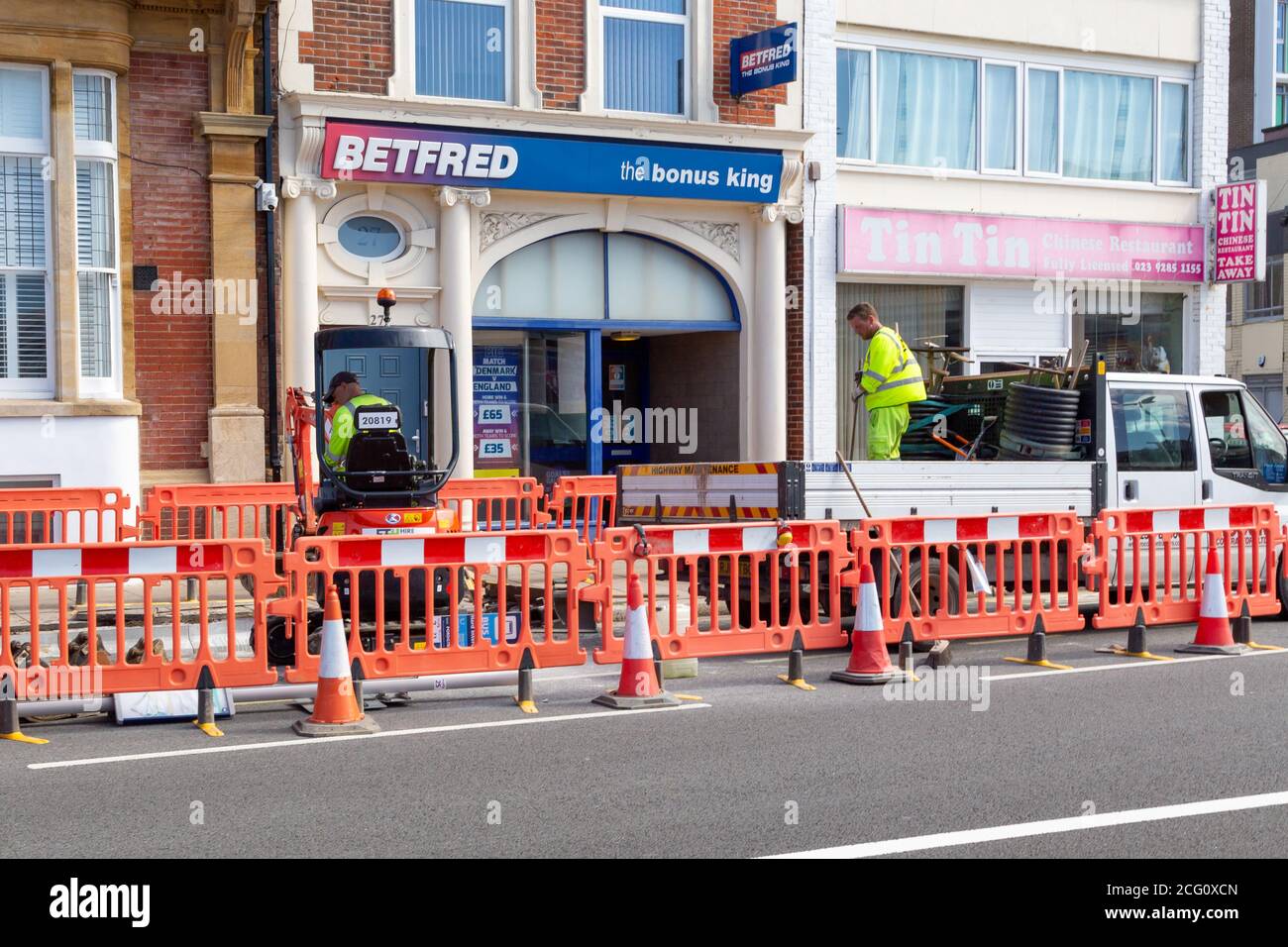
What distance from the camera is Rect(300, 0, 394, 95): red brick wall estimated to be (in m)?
16.4

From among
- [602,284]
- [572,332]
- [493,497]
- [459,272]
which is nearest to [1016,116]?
[602,284]

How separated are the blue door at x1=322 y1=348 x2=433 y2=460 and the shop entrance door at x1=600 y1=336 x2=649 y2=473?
320 inches

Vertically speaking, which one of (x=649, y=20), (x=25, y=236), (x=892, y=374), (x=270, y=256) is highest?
(x=649, y=20)

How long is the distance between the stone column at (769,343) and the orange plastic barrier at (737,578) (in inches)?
309

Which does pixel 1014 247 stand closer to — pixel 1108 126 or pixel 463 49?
pixel 1108 126

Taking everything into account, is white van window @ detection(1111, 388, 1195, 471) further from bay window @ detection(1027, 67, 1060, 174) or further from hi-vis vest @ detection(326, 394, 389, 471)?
bay window @ detection(1027, 67, 1060, 174)

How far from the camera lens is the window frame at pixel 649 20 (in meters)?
17.9

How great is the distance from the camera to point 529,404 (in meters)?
18.4

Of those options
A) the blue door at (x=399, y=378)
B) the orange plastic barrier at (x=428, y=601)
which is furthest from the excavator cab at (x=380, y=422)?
the orange plastic barrier at (x=428, y=601)

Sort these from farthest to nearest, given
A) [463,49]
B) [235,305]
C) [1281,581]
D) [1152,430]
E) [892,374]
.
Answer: [463,49], [235,305], [1281,581], [1152,430], [892,374]

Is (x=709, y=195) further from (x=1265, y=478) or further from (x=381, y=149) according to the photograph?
(x=1265, y=478)

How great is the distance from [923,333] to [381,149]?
7.86 meters

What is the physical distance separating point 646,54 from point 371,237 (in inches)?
163

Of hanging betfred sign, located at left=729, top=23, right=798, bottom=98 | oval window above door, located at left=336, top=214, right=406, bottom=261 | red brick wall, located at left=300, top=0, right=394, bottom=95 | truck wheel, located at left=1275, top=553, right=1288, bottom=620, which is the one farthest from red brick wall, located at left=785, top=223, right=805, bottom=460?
truck wheel, located at left=1275, top=553, right=1288, bottom=620
